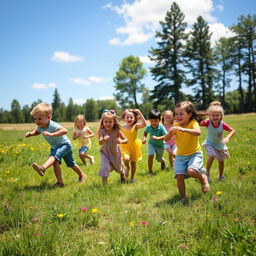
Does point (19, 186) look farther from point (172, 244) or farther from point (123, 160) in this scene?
point (172, 244)

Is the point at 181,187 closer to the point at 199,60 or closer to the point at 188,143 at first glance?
the point at 188,143

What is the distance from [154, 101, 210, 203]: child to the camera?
163 inches

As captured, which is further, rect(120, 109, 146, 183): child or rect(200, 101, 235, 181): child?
rect(120, 109, 146, 183): child

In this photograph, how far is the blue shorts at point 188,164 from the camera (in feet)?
13.6

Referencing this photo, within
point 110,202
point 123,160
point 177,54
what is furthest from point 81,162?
point 177,54

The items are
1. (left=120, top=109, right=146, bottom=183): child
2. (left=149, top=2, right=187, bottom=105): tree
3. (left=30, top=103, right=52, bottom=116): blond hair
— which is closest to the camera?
(left=30, top=103, right=52, bottom=116): blond hair

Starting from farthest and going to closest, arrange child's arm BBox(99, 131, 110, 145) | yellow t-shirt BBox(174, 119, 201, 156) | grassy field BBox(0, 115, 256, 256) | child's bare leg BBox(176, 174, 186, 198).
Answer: child's arm BBox(99, 131, 110, 145), yellow t-shirt BBox(174, 119, 201, 156), child's bare leg BBox(176, 174, 186, 198), grassy field BBox(0, 115, 256, 256)

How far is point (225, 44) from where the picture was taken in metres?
53.9

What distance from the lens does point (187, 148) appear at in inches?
172

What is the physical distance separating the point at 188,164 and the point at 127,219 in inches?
64.1

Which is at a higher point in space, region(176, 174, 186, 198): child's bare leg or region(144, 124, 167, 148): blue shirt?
region(144, 124, 167, 148): blue shirt

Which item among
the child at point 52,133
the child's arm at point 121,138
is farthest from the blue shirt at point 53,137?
the child's arm at point 121,138

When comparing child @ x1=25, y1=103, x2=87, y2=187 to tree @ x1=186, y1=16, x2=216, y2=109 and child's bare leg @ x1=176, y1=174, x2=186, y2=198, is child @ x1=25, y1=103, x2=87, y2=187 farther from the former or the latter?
tree @ x1=186, y1=16, x2=216, y2=109

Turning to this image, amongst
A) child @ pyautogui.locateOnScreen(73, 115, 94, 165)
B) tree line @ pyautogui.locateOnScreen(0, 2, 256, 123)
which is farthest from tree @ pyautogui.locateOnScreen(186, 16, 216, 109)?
child @ pyautogui.locateOnScreen(73, 115, 94, 165)
